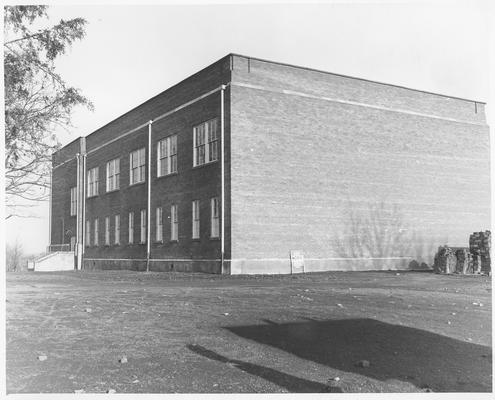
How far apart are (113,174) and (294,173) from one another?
1663cm

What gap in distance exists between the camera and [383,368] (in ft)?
25.5

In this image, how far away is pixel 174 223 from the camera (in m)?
30.2

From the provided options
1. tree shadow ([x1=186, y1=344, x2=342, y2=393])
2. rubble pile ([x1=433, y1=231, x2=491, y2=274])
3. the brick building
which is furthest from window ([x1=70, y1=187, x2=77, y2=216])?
tree shadow ([x1=186, y1=344, x2=342, y2=393])

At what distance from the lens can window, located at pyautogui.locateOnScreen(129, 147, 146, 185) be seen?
34.5 metres

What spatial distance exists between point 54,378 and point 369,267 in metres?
22.9

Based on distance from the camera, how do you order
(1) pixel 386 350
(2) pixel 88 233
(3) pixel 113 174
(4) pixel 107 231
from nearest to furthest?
(1) pixel 386 350 < (3) pixel 113 174 < (4) pixel 107 231 < (2) pixel 88 233

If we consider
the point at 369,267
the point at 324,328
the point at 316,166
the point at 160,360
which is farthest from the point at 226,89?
the point at 160,360

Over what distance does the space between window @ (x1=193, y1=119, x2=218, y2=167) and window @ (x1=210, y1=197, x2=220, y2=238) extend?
201 centimetres

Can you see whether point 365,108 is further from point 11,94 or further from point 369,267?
point 11,94

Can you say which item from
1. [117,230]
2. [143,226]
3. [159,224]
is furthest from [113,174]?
[159,224]

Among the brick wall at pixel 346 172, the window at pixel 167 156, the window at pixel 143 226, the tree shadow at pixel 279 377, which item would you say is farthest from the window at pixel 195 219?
the tree shadow at pixel 279 377

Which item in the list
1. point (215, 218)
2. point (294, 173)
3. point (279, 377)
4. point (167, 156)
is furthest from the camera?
point (167, 156)

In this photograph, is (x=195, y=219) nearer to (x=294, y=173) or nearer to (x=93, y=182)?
(x=294, y=173)

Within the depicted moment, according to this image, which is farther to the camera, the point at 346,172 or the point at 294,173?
the point at 346,172
